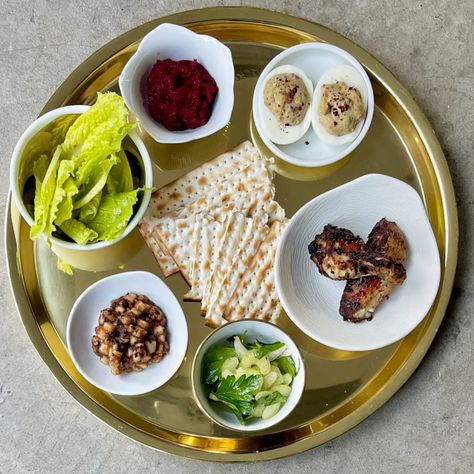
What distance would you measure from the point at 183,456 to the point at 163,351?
232 mm

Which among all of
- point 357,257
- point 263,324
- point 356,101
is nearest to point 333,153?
point 356,101

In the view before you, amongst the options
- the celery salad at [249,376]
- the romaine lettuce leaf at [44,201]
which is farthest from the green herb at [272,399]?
the romaine lettuce leaf at [44,201]

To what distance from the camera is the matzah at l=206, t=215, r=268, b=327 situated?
1.46m

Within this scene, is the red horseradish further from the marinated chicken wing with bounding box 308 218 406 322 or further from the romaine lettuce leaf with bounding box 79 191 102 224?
the marinated chicken wing with bounding box 308 218 406 322

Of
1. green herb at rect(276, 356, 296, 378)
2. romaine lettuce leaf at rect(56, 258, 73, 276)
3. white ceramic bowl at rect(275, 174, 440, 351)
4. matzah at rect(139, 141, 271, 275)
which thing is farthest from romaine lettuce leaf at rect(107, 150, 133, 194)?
green herb at rect(276, 356, 296, 378)

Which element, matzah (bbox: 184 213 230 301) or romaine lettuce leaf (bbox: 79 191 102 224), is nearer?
romaine lettuce leaf (bbox: 79 191 102 224)

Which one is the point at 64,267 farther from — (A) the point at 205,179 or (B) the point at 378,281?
(B) the point at 378,281

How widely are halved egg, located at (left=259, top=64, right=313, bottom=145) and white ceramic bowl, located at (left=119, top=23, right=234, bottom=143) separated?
0.25 ft

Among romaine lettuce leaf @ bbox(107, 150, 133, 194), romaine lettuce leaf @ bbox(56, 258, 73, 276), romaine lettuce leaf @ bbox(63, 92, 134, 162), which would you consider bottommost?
romaine lettuce leaf @ bbox(56, 258, 73, 276)

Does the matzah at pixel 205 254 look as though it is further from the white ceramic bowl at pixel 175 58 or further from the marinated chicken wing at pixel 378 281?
the marinated chicken wing at pixel 378 281

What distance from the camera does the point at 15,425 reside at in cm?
153

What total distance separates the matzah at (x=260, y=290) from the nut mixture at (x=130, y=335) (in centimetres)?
16

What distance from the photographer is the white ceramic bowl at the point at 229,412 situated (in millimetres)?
1369

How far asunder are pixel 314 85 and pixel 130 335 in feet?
2.14
